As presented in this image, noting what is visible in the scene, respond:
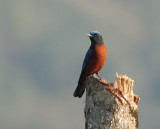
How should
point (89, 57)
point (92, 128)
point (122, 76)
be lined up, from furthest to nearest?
point (89, 57)
point (122, 76)
point (92, 128)

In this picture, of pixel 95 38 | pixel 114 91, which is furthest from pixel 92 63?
pixel 114 91

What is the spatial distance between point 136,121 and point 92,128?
109 centimetres

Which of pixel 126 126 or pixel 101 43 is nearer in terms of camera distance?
pixel 126 126

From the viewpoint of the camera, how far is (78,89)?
12352 millimetres

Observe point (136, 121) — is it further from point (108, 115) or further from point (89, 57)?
point (89, 57)

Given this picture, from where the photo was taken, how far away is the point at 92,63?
1214 centimetres

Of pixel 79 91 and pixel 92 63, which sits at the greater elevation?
pixel 92 63

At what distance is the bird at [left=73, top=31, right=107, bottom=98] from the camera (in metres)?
12.1

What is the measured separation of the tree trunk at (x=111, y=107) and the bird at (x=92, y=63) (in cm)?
455

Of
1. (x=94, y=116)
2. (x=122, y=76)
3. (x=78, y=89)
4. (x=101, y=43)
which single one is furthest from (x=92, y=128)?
(x=101, y=43)

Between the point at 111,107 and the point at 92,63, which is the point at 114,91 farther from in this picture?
the point at 92,63

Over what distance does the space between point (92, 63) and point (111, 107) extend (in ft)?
17.6

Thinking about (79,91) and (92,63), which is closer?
(92,63)

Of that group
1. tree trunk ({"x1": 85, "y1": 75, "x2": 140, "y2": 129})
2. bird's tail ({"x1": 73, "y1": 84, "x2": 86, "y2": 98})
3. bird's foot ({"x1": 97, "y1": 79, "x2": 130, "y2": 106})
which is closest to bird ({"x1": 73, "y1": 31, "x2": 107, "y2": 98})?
bird's tail ({"x1": 73, "y1": 84, "x2": 86, "y2": 98})
